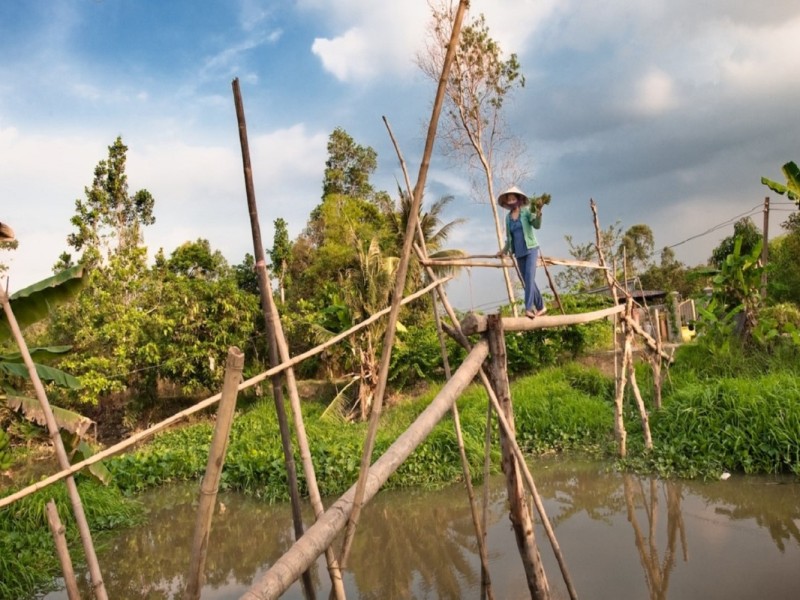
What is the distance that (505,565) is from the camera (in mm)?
4762

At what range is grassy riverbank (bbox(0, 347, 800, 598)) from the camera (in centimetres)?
610

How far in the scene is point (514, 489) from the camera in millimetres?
3291

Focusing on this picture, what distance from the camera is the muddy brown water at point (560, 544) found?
4.20 metres

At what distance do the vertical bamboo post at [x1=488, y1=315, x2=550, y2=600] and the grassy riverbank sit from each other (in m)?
3.70

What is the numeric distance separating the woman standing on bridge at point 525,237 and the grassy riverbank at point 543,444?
11.1 feet

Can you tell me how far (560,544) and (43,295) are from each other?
16.1ft

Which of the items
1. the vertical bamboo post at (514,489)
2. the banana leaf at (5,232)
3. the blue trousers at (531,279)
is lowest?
the vertical bamboo post at (514,489)

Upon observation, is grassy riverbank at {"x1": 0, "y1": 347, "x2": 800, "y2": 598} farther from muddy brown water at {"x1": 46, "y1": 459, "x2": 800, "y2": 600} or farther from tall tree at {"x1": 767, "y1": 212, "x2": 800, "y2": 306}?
tall tree at {"x1": 767, "y1": 212, "x2": 800, "y2": 306}

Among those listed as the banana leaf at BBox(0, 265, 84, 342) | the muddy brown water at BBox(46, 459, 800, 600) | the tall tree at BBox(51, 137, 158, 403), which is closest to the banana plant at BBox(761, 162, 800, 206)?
the muddy brown water at BBox(46, 459, 800, 600)

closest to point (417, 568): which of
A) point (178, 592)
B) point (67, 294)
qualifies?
point (178, 592)

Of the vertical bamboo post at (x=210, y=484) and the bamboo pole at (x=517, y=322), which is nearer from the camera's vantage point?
the vertical bamboo post at (x=210, y=484)

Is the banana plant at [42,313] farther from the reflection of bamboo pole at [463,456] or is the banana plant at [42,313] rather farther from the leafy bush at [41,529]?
the reflection of bamboo pole at [463,456]

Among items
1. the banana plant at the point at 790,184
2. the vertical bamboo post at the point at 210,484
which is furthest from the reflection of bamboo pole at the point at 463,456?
the banana plant at the point at 790,184

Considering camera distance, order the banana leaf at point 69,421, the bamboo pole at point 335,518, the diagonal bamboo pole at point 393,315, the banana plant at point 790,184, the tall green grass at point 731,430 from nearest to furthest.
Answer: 1. the bamboo pole at point 335,518
2. the diagonal bamboo pole at point 393,315
3. the banana leaf at point 69,421
4. the tall green grass at point 731,430
5. the banana plant at point 790,184
